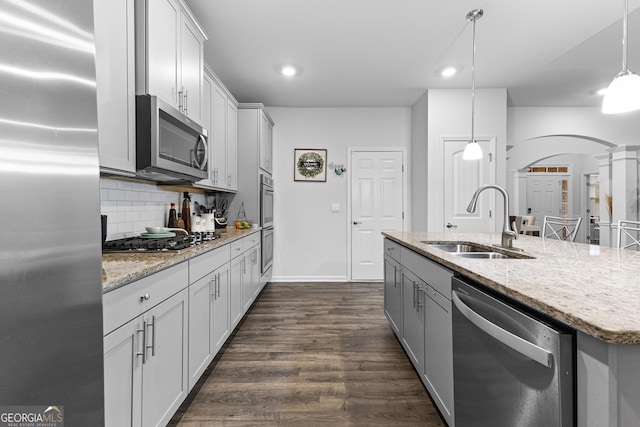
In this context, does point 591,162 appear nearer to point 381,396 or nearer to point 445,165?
point 445,165

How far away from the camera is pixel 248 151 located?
416cm

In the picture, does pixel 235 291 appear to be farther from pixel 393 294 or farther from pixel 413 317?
pixel 413 317

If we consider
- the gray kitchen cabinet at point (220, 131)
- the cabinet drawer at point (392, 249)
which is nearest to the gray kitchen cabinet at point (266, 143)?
the gray kitchen cabinet at point (220, 131)

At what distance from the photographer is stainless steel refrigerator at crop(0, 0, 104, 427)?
1.83 ft

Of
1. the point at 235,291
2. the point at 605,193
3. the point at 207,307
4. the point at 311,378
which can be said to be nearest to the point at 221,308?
the point at 207,307

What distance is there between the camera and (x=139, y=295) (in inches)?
50.4

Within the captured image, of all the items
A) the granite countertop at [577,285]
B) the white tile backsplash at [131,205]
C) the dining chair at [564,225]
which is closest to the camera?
the granite countertop at [577,285]

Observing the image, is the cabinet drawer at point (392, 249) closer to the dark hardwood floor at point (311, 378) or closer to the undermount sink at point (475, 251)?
the undermount sink at point (475, 251)

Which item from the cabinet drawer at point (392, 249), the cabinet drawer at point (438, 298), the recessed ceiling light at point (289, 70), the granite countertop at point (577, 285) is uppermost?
the recessed ceiling light at point (289, 70)

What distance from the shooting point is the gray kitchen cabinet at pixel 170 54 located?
72.3 inches

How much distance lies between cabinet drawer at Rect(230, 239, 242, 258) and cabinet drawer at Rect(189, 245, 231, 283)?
0.11 m

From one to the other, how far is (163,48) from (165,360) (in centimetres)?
176

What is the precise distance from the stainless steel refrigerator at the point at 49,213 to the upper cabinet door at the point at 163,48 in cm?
129

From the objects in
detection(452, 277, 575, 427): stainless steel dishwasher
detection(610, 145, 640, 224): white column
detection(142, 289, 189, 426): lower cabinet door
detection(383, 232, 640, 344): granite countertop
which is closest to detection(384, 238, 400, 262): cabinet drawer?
detection(383, 232, 640, 344): granite countertop
